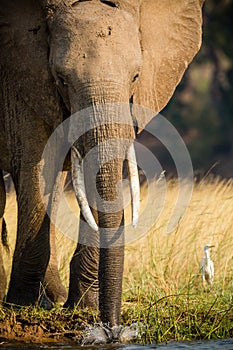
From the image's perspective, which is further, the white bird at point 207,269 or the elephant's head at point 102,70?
the white bird at point 207,269

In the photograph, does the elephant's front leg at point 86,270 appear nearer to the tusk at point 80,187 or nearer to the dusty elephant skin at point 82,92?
the dusty elephant skin at point 82,92

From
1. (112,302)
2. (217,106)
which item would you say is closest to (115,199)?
(112,302)

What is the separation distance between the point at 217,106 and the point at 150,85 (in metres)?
26.4

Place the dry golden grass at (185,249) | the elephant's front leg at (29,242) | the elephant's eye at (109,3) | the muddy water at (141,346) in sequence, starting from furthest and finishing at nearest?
the dry golden grass at (185,249), the elephant's front leg at (29,242), the elephant's eye at (109,3), the muddy water at (141,346)

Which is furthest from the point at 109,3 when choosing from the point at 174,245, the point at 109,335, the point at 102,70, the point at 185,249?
the point at 185,249

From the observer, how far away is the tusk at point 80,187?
667 cm

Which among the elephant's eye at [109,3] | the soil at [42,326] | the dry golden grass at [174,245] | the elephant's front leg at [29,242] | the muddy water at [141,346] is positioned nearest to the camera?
the muddy water at [141,346]

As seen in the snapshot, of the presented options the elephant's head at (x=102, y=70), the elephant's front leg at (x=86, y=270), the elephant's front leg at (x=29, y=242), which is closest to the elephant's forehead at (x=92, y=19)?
the elephant's head at (x=102, y=70)

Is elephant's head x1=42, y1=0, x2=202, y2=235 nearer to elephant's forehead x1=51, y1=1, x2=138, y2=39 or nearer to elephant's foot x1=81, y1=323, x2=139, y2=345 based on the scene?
elephant's forehead x1=51, y1=1, x2=138, y2=39

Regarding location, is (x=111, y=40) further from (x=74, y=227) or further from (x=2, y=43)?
(x=74, y=227)

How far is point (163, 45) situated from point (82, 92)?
131cm

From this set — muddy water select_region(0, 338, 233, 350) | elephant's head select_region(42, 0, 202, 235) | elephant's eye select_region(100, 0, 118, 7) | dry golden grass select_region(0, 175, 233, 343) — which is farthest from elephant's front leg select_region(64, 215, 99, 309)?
elephant's eye select_region(100, 0, 118, 7)

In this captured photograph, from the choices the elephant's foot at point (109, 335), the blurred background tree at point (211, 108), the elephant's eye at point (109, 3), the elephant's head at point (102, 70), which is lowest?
the elephant's foot at point (109, 335)

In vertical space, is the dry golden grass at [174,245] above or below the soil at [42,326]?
above
